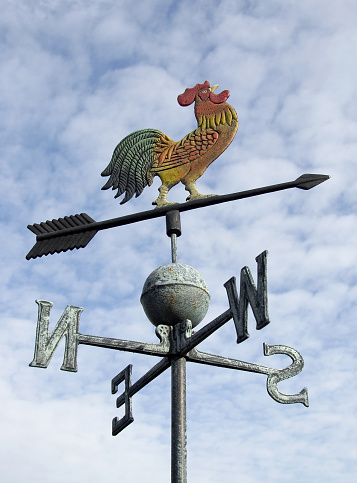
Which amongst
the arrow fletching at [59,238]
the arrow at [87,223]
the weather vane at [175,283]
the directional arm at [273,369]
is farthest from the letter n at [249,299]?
the arrow fletching at [59,238]

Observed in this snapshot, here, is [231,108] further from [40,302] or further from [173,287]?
[40,302]

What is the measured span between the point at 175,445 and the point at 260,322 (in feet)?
3.64

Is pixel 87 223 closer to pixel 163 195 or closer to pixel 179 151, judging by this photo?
pixel 163 195

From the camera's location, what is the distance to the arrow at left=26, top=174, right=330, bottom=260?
5434 millimetres

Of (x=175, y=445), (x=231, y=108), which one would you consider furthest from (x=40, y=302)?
(x=231, y=108)

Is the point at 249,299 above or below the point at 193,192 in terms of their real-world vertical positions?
below

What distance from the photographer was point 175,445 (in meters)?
4.25

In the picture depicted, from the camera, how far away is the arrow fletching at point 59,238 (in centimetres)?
555

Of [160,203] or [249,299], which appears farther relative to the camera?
[160,203]

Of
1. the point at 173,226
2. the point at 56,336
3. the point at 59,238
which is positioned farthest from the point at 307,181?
the point at 56,336

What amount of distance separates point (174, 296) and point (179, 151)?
64.0 inches

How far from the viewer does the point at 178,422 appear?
14.2ft

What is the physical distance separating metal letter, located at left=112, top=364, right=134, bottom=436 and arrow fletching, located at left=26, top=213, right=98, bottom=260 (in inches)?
48.0

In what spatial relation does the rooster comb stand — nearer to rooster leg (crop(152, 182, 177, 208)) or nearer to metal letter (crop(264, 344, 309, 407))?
rooster leg (crop(152, 182, 177, 208))
